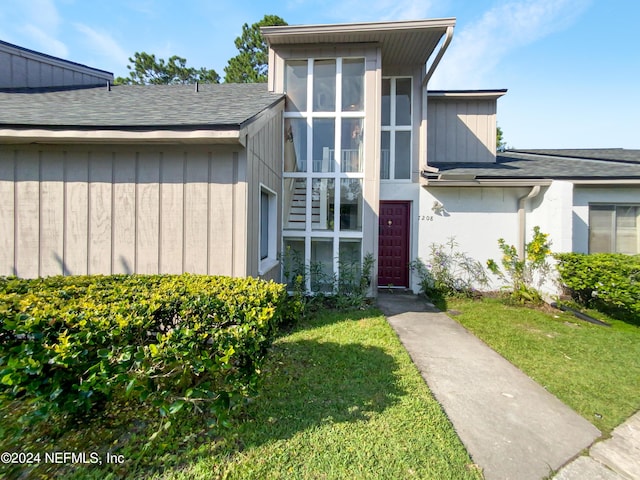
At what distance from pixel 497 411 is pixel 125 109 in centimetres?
617

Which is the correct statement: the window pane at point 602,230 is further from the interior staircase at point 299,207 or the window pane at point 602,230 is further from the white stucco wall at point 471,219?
the interior staircase at point 299,207

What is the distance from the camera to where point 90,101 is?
195 inches

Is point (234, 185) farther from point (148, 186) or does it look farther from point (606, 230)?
point (606, 230)

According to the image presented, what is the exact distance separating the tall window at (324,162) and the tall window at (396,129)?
1.35m

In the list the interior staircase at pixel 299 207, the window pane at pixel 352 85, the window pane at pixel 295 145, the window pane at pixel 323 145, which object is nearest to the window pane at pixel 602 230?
the window pane at pixel 352 85

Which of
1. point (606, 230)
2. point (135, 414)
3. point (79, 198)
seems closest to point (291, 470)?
point (135, 414)

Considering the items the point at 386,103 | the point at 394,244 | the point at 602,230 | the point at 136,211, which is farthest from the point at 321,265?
the point at 602,230

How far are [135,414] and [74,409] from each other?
51 cm

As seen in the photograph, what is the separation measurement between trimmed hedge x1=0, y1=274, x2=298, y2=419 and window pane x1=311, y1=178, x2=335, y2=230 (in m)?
3.75

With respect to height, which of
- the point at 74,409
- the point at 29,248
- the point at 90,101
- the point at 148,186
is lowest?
the point at 74,409

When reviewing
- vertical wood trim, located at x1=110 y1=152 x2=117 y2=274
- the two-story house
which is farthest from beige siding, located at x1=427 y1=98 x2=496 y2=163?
vertical wood trim, located at x1=110 y1=152 x2=117 y2=274

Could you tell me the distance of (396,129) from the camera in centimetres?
707

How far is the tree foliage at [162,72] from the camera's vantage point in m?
19.3

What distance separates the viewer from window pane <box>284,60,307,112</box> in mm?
6078
